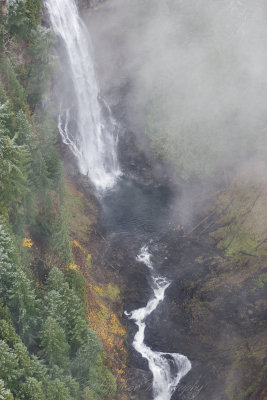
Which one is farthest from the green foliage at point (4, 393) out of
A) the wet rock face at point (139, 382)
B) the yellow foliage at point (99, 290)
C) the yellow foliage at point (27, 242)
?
the yellow foliage at point (99, 290)

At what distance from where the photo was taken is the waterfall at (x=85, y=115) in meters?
47.3

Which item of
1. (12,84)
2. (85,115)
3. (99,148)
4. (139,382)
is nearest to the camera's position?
(12,84)

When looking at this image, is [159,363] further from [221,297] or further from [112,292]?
[221,297]

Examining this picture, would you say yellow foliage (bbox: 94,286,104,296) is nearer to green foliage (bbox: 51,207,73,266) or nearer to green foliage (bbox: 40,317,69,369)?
green foliage (bbox: 51,207,73,266)

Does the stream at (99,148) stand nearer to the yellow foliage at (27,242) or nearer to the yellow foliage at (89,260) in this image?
the yellow foliage at (89,260)

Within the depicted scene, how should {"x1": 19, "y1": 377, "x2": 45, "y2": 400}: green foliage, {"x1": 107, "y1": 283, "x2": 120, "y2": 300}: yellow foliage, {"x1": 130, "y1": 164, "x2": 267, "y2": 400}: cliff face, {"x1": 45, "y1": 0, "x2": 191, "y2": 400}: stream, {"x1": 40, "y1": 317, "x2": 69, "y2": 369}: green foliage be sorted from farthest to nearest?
1. {"x1": 45, "y1": 0, "x2": 191, "y2": 400}: stream
2. {"x1": 107, "y1": 283, "x2": 120, "y2": 300}: yellow foliage
3. {"x1": 130, "y1": 164, "x2": 267, "y2": 400}: cliff face
4. {"x1": 40, "y1": 317, "x2": 69, "y2": 369}: green foliage
5. {"x1": 19, "y1": 377, "x2": 45, "y2": 400}: green foliage

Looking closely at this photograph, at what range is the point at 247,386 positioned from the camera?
33406 millimetres

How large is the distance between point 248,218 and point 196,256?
7.72 metres

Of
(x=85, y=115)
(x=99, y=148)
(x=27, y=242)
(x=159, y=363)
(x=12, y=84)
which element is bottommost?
(x=159, y=363)

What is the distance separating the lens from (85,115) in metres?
51.3

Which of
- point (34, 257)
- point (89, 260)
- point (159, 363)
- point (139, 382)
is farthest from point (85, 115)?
point (139, 382)

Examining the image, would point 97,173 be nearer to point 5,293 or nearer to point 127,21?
point 127,21

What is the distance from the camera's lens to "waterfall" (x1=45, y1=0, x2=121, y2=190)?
4728 cm

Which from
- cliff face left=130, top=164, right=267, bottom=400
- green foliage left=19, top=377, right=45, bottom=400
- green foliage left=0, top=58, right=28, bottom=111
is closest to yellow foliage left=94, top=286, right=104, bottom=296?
cliff face left=130, top=164, right=267, bottom=400
